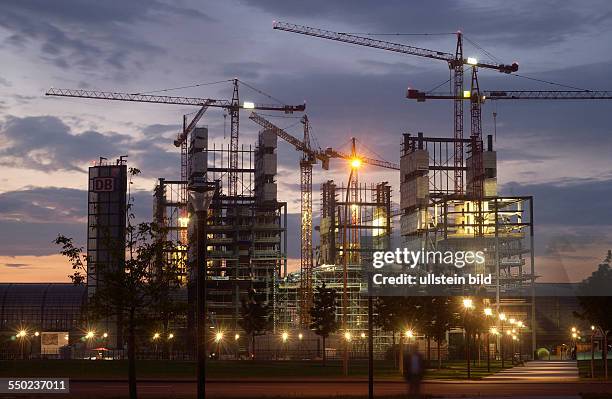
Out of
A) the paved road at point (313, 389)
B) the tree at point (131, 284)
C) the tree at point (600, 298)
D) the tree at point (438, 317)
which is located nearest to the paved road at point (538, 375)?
the tree at point (600, 298)

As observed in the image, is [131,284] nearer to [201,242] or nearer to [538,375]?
[201,242]

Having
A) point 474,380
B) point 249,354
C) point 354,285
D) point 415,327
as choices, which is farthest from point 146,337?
point 354,285

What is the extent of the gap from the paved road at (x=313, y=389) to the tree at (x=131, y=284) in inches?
263

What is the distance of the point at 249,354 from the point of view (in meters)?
154

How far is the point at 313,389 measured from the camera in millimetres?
A: 54219

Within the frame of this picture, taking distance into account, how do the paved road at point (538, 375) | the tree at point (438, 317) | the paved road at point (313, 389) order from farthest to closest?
the tree at point (438, 317), the paved road at point (538, 375), the paved road at point (313, 389)

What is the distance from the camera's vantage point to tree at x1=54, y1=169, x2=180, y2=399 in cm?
3956

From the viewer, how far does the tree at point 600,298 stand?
73.1 meters

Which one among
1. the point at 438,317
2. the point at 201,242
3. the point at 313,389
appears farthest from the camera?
the point at 438,317

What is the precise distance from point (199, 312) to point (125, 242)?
1427 centimetres

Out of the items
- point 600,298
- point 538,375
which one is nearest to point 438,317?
point 538,375

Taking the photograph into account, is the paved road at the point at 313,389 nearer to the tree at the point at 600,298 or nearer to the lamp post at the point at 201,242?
the tree at the point at 600,298

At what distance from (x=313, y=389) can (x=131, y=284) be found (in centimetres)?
1811

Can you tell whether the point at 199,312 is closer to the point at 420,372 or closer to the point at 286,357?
the point at 420,372
